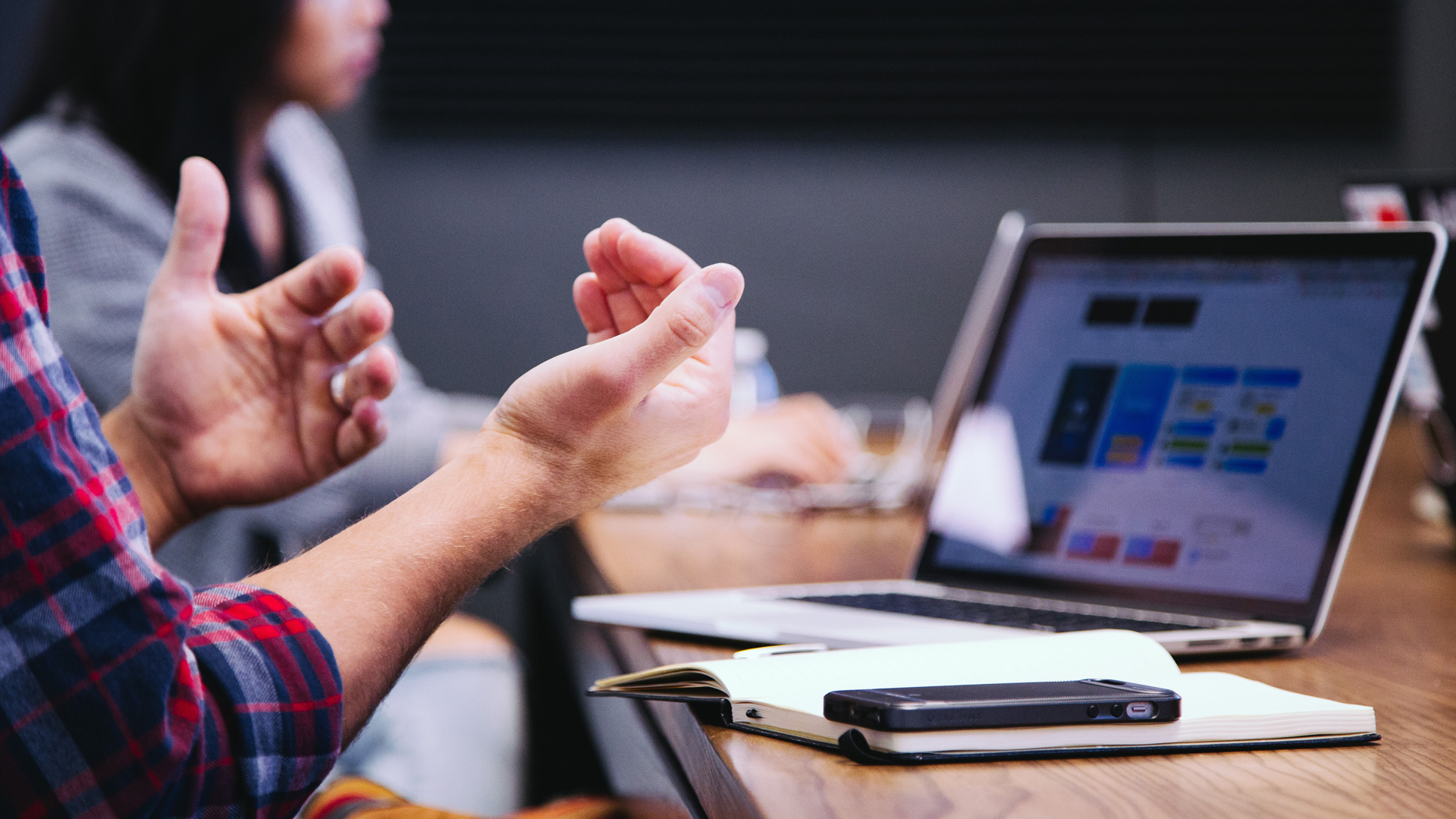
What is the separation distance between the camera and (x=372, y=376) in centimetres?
97

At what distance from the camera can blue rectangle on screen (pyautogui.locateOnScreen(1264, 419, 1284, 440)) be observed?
87 cm

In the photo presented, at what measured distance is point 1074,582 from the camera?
933 millimetres

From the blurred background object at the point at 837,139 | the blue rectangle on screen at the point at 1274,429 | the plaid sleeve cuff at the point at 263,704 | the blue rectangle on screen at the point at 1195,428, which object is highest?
the blurred background object at the point at 837,139

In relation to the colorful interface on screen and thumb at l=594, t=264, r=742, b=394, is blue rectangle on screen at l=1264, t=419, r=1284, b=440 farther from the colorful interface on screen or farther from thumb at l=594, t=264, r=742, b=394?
thumb at l=594, t=264, r=742, b=394

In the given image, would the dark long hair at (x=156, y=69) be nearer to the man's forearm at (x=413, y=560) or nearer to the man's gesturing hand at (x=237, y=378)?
the man's gesturing hand at (x=237, y=378)

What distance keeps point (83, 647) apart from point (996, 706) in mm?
403

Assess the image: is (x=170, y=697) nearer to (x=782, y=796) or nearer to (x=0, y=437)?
(x=0, y=437)

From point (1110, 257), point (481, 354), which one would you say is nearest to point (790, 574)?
point (1110, 257)

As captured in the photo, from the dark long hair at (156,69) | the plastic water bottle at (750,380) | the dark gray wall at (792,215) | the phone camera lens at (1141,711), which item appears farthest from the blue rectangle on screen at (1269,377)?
the dark gray wall at (792,215)

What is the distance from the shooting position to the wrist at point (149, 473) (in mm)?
980

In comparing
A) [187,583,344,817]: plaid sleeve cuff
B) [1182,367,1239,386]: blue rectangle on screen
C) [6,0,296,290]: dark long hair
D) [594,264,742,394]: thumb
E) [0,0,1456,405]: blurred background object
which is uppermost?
[0,0,1456,405]: blurred background object

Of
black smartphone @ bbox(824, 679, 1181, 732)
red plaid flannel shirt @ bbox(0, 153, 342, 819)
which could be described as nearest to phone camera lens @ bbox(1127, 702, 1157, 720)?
black smartphone @ bbox(824, 679, 1181, 732)

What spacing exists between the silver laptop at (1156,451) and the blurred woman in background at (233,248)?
572 millimetres

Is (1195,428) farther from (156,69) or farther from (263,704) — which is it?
(156,69)
